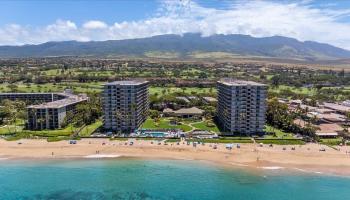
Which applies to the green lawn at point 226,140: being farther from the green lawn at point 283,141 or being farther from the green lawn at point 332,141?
the green lawn at point 332,141

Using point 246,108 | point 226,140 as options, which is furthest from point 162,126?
point 246,108

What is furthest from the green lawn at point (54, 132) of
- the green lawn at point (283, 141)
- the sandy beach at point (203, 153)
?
the green lawn at point (283, 141)

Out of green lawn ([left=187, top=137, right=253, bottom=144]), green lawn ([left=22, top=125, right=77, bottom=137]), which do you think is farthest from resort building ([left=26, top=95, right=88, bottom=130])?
green lawn ([left=187, top=137, right=253, bottom=144])

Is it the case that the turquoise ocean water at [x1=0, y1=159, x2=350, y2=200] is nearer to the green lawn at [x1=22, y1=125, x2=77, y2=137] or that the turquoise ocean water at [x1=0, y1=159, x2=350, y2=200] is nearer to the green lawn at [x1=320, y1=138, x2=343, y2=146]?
the green lawn at [x1=22, y1=125, x2=77, y2=137]

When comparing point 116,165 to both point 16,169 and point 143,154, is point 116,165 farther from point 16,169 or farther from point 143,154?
point 16,169

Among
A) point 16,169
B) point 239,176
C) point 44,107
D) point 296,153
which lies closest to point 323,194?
point 239,176

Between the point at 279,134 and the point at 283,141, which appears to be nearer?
the point at 283,141

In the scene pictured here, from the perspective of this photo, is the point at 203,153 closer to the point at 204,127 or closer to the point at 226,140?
the point at 226,140
